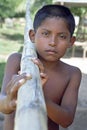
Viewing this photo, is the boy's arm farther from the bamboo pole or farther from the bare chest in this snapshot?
the bamboo pole

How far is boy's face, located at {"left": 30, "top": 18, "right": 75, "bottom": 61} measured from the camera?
129 cm

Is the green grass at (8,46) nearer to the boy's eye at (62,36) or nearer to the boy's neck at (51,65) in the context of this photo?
the boy's neck at (51,65)

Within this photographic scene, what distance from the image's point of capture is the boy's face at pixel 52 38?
1.29 metres

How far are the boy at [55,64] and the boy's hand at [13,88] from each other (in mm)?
190

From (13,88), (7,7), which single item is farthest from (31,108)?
(7,7)

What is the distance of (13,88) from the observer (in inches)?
34.5

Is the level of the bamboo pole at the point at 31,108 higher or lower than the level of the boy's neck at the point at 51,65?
higher

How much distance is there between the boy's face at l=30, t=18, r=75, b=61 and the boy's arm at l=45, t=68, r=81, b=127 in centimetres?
15

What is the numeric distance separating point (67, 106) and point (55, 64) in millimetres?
229

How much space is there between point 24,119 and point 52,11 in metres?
0.75

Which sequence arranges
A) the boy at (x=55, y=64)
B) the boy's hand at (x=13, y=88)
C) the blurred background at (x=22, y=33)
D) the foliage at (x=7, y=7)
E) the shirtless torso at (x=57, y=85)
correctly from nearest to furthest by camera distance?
the boy's hand at (x=13, y=88) < the boy at (x=55, y=64) < the shirtless torso at (x=57, y=85) < the blurred background at (x=22, y=33) < the foliage at (x=7, y=7)

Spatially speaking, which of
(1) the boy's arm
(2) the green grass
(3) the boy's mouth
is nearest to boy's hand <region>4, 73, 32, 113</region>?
(1) the boy's arm

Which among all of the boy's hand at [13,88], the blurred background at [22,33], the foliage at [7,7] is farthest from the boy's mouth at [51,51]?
the foliage at [7,7]

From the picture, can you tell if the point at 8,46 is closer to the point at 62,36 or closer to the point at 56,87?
the point at 56,87
